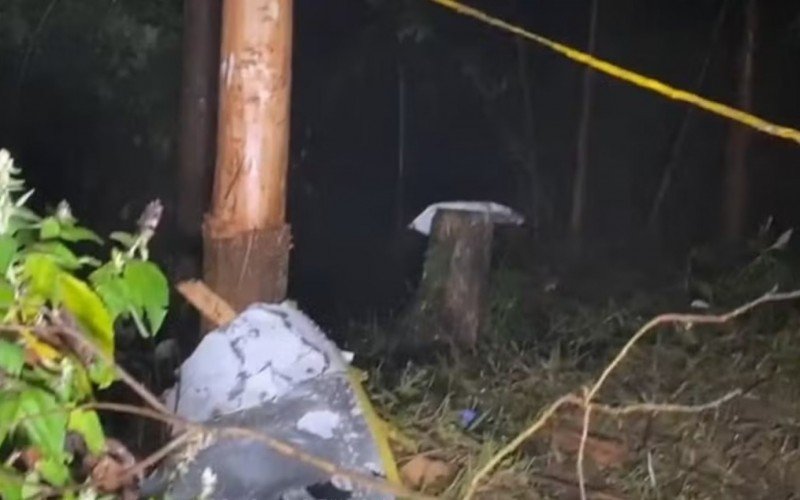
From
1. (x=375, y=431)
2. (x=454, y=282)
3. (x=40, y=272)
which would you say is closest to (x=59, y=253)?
(x=40, y=272)

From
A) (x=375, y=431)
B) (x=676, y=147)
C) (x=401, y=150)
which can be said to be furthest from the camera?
(x=676, y=147)

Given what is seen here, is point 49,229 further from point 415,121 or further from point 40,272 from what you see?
point 415,121

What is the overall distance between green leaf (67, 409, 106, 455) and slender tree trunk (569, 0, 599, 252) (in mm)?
3543

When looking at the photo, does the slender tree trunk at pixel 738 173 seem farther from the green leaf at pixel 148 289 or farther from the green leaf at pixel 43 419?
the green leaf at pixel 43 419

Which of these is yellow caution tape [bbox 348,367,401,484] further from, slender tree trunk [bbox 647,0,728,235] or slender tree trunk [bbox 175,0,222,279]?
slender tree trunk [bbox 647,0,728,235]

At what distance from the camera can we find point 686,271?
4.49 m

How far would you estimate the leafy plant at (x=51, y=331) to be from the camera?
141 cm

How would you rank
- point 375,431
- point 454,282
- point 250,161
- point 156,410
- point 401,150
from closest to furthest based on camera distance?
point 156,410
point 375,431
point 250,161
point 454,282
point 401,150

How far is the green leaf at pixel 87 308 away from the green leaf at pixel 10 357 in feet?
0.29

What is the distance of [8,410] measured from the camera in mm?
1377

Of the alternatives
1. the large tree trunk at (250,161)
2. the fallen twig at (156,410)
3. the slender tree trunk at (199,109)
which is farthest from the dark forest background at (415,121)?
the fallen twig at (156,410)

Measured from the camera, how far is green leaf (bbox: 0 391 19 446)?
1.38m

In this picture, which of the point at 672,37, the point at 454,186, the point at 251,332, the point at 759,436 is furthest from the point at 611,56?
the point at 251,332

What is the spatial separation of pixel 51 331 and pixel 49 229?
4.2 inches
